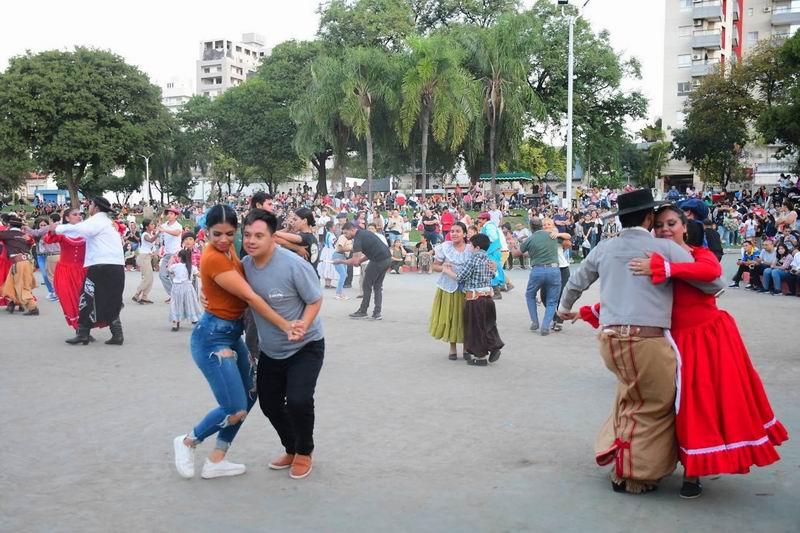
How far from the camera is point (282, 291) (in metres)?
4.80

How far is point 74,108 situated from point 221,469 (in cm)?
4912

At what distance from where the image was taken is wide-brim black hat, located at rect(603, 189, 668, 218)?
4781 mm

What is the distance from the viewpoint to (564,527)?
166 inches

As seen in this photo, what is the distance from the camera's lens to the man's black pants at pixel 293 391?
16.0ft

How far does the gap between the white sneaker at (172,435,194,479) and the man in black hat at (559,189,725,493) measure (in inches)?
103

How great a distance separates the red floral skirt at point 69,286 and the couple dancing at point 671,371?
8317mm

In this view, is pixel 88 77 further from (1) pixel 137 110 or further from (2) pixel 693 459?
(2) pixel 693 459

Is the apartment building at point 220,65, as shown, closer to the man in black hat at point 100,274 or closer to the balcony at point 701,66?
the balcony at point 701,66

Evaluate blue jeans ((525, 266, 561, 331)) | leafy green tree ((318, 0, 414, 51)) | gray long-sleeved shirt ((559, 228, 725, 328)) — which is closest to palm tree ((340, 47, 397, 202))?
leafy green tree ((318, 0, 414, 51))

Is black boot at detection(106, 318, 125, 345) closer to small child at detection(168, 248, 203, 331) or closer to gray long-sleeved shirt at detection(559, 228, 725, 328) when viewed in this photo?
small child at detection(168, 248, 203, 331)

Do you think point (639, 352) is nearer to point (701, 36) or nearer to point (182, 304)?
point (182, 304)

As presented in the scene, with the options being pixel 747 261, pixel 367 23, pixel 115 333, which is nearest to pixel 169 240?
pixel 115 333

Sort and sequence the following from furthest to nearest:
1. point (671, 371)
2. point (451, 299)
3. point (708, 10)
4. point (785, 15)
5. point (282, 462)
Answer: point (785, 15), point (708, 10), point (451, 299), point (282, 462), point (671, 371)

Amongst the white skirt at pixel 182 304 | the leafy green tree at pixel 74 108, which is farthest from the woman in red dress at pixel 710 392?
the leafy green tree at pixel 74 108
